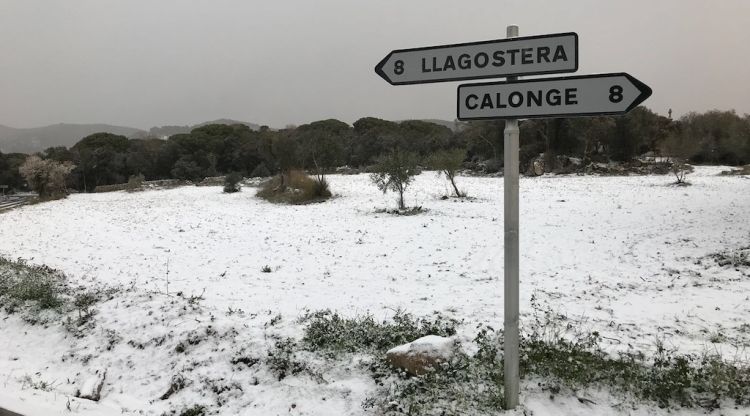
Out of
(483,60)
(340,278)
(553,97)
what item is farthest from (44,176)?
A: (553,97)

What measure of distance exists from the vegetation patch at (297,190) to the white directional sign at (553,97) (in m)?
21.2

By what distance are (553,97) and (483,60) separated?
0.55 metres

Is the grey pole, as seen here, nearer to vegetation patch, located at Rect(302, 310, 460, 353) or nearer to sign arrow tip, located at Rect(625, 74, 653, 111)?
sign arrow tip, located at Rect(625, 74, 653, 111)

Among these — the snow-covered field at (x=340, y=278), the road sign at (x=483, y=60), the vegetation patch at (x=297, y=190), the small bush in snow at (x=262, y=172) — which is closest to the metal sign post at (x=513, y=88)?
the road sign at (x=483, y=60)

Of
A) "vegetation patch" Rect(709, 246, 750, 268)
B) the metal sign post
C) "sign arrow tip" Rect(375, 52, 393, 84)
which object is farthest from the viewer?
"vegetation patch" Rect(709, 246, 750, 268)

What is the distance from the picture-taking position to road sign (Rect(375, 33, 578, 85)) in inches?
118

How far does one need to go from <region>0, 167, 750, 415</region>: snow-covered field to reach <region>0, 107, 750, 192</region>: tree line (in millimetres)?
9793

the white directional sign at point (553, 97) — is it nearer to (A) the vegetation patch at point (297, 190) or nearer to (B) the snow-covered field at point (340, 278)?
(B) the snow-covered field at point (340, 278)

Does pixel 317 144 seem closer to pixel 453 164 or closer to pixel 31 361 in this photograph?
pixel 453 164

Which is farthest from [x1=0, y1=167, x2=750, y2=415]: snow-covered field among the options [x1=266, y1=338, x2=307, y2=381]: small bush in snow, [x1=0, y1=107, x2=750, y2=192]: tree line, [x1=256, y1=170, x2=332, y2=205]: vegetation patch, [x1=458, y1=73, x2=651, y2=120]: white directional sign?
[x1=0, y1=107, x2=750, y2=192]: tree line

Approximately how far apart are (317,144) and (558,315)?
71.0 feet

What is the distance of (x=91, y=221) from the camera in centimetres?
1831

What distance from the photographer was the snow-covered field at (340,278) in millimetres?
4629

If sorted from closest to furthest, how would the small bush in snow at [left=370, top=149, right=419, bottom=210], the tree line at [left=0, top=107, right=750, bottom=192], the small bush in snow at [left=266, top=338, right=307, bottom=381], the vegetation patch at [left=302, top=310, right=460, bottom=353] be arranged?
the small bush in snow at [left=266, top=338, right=307, bottom=381]
the vegetation patch at [left=302, top=310, right=460, bottom=353]
the small bush in snow at [left=370, top=149, right=419, bottom=210]
the tree line at [left=0, top=107, right=750, bottom=192]
